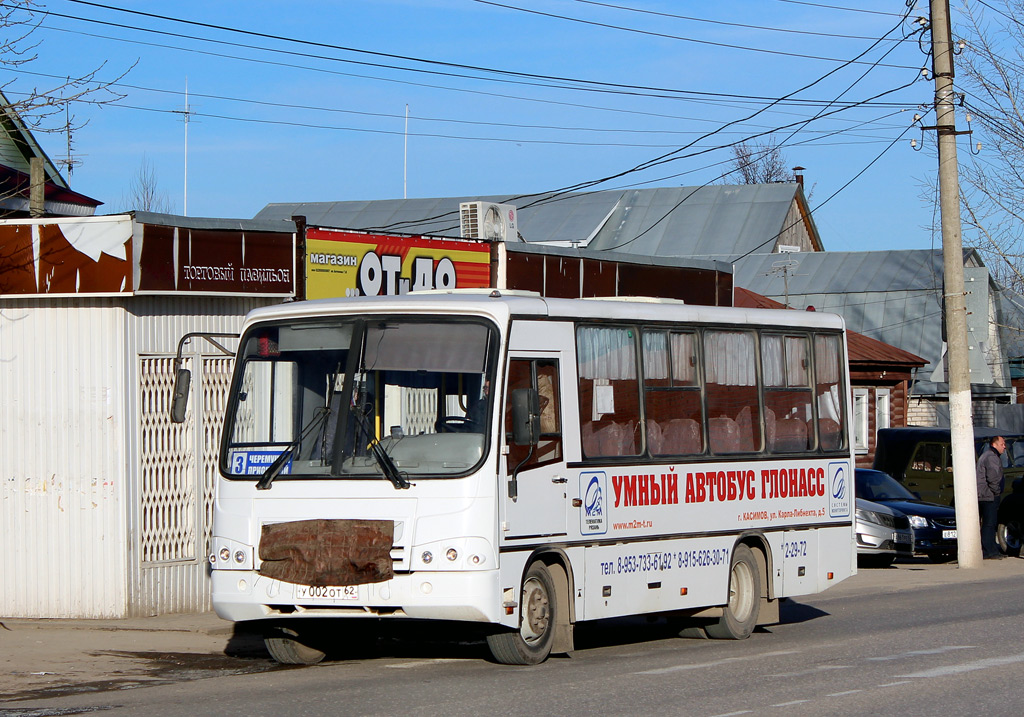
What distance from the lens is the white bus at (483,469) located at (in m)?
10.0

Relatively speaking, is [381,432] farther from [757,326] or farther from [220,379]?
[220,379]

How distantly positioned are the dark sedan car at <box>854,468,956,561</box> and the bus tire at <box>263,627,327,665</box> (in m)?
13.4

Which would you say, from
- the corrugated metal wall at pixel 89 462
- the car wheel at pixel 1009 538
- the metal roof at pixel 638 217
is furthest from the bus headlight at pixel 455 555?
the metal roof at pixel 638 217

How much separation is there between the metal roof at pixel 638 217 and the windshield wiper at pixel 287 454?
40.2 meters

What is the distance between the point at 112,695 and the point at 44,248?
19.2 ft

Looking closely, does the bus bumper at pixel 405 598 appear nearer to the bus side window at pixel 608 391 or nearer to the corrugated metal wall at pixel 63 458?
the bus side window at pixel 608 391

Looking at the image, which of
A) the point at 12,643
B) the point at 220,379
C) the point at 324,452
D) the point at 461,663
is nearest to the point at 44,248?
the point at 220,379

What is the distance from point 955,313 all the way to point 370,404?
13.7 m

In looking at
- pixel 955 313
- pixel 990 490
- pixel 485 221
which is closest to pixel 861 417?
pixel 990 490

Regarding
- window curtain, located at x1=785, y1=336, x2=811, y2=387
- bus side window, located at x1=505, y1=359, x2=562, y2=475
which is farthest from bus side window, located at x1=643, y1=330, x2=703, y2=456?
window curtain, located at x1=785, y1=336, x2=811, y2=387

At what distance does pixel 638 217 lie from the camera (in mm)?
53781

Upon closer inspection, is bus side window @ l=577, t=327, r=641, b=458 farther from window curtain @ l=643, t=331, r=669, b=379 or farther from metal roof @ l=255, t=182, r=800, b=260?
metal roof @ l=255, t=182, r=800, b=260

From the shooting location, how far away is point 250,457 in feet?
35.2

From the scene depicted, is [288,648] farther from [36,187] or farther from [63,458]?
[36,187]
